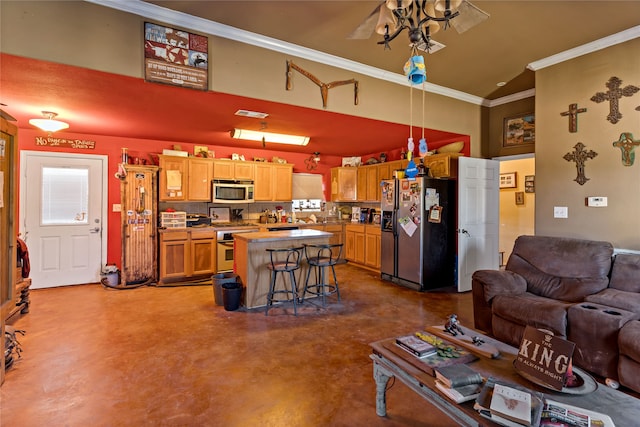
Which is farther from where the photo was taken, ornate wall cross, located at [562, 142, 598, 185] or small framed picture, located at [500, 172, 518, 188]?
small framed picture, located at [500, 172, 518, 188]

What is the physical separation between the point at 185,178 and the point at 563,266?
5588 mm

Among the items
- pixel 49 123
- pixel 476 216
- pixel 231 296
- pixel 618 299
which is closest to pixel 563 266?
pixel 618 299

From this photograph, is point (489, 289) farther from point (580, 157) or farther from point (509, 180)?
point (509, 180)

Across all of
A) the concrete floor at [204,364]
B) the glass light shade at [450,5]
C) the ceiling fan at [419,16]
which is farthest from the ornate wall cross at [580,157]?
the glass light shade at [450,5]

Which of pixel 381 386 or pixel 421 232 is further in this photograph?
pixel 421 232

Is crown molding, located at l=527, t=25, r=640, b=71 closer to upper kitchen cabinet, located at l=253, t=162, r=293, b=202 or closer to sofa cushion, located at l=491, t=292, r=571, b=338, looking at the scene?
sofa cushion, located at l=491, t=292, r=571, b=338

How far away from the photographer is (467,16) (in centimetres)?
→ 200

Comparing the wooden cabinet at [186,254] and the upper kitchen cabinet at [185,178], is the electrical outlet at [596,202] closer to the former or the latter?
the wooden cabinet at [186,254]

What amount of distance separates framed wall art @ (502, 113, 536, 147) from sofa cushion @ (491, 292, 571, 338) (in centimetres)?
270

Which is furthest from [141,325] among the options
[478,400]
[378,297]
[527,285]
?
[527,285]

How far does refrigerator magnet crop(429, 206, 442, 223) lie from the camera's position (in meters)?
4.91

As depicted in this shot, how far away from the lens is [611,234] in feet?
11.2

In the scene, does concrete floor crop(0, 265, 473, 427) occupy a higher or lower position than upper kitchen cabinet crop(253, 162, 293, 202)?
lower

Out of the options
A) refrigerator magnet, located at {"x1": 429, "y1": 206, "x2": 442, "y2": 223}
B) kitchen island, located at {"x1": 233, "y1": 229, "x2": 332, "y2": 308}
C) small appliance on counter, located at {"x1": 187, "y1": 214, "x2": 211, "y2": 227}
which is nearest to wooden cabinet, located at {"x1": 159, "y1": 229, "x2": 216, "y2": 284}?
small appliance on counter, located at {"x1": 187, "y1": 214, "x2": 211, "y2": 227}
